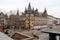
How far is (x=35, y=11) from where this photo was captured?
57031 millimetres

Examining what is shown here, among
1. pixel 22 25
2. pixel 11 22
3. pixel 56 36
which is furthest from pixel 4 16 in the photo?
pixel 56 36

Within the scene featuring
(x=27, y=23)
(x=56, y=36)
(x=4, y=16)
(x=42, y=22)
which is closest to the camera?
(x=56, y=36)

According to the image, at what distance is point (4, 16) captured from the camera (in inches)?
2501

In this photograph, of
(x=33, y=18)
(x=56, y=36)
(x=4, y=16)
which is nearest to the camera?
(x=56, y=36)

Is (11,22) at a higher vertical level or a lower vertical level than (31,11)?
lower

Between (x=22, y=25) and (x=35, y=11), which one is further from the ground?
(x=35, y=11)

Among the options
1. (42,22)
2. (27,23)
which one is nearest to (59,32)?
(27,23)

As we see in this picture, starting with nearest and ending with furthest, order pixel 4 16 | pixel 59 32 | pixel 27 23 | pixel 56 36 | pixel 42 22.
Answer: pixel 59 32 < pixel 56 36 < pixel 27 23 < pixel 42 22 < pixel 4 16

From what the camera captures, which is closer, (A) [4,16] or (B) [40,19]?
(B) [40,19]

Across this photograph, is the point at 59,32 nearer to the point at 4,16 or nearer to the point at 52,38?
the point at 52,38

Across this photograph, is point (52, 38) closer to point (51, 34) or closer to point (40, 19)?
point (51, 34)

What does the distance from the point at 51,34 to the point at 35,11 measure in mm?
51344

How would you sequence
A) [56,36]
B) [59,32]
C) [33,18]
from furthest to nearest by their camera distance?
1. [33,18]
2. [56,36]
3. [59,32]

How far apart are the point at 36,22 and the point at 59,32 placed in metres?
47.8
